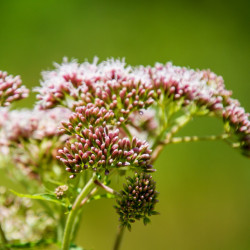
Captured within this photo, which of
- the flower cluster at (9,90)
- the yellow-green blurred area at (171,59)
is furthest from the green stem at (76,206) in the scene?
the yellow-green blurred area at (171,59)

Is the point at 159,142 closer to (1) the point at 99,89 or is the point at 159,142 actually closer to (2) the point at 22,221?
(1) the point at 99,89

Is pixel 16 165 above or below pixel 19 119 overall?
below

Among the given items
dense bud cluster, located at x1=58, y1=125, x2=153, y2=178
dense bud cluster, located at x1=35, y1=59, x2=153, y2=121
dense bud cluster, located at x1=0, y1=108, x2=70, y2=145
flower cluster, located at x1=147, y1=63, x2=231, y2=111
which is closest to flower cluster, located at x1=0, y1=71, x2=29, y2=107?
dense bud cluster, located at x1=35, y1=59, x2=153, y2=121

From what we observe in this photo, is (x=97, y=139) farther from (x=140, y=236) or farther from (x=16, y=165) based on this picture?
(x=140, y=236)

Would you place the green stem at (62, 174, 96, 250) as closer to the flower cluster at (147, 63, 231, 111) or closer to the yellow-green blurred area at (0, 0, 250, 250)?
the flower cluster at (147, 63, 231, 111)

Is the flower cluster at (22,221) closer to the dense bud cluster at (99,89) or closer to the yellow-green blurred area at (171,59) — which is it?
the dense bud cluster at (99,89)

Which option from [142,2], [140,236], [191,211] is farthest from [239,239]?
[142,2]

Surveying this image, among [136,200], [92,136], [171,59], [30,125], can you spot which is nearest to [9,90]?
[30,125]

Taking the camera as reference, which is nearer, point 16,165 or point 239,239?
point 16,165
